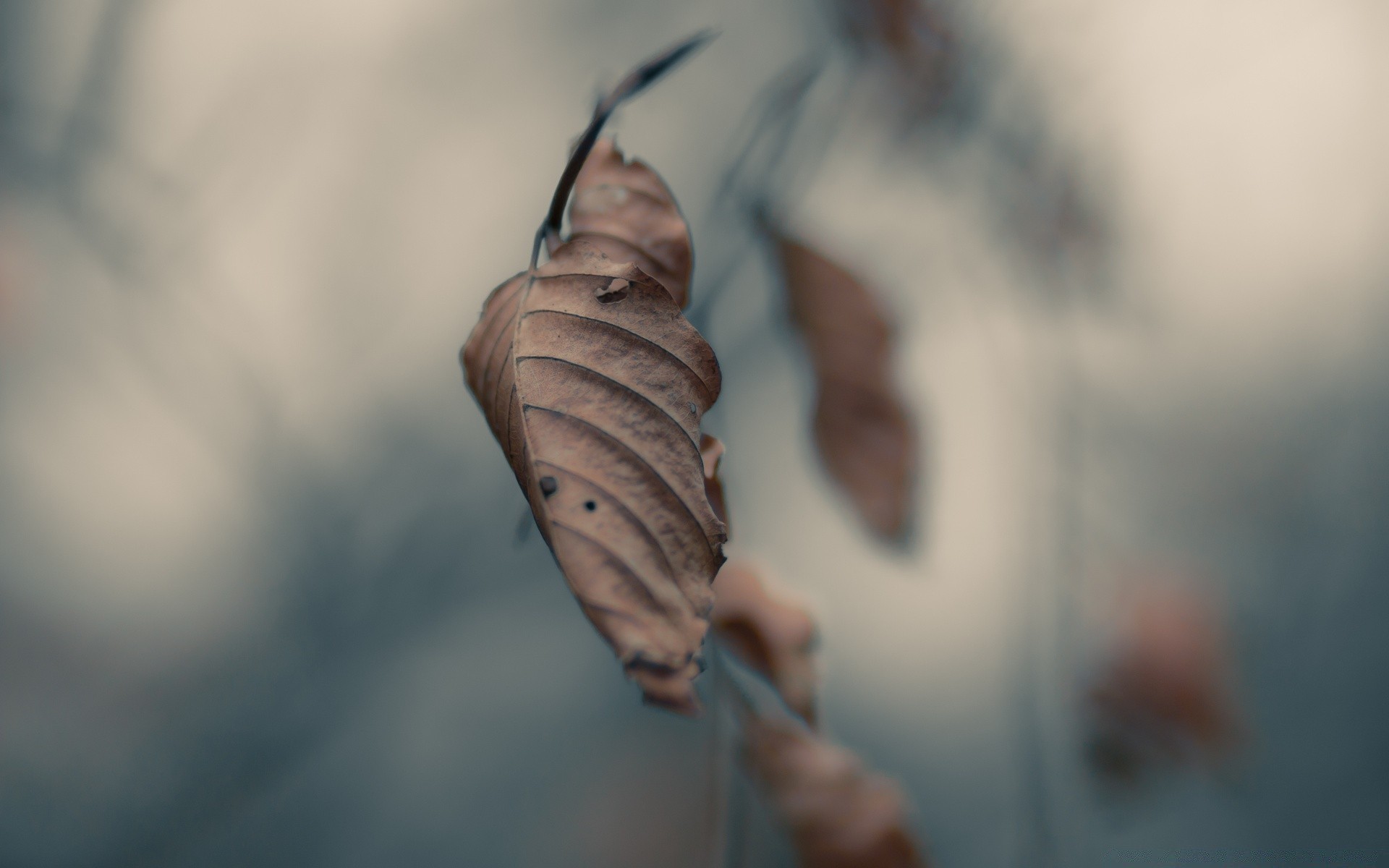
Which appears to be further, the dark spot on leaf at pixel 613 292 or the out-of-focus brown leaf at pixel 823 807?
the out-of-focus brown leaf at pixel 823 807

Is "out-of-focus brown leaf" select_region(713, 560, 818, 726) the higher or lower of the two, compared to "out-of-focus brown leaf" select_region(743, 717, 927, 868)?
higher

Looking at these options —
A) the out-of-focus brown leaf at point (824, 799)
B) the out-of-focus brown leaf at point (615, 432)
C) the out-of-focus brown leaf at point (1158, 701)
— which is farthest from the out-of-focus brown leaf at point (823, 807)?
the out-of-focus brown leaf at point (1158, 701)

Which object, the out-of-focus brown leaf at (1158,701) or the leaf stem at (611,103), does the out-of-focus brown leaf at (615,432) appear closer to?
the leaf stem at (611,103)

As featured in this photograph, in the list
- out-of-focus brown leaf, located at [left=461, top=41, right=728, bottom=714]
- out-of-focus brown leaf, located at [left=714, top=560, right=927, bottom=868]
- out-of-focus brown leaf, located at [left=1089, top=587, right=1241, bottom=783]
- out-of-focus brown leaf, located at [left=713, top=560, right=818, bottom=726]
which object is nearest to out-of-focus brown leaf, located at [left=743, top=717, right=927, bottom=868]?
out-of-focus brown leaf, located at [left=714, top=560, right=927, bottom=868]

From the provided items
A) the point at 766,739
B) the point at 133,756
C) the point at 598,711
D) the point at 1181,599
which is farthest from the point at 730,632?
the point at 1181,599

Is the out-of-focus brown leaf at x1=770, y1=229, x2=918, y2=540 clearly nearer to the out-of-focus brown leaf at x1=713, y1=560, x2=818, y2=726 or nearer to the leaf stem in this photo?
the out-of-focus brown leaf at x1=713, y1=560, x2=818, y2=726

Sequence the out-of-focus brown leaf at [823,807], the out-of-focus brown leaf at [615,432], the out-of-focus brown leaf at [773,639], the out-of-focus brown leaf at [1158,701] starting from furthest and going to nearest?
the out-of-focus brown leaf at [1158,701], the out-of-focus brown leaf at [823,807], the out-of-focus brown leaf at [773,639], the out-of-focus brown leaf at [615,432]
